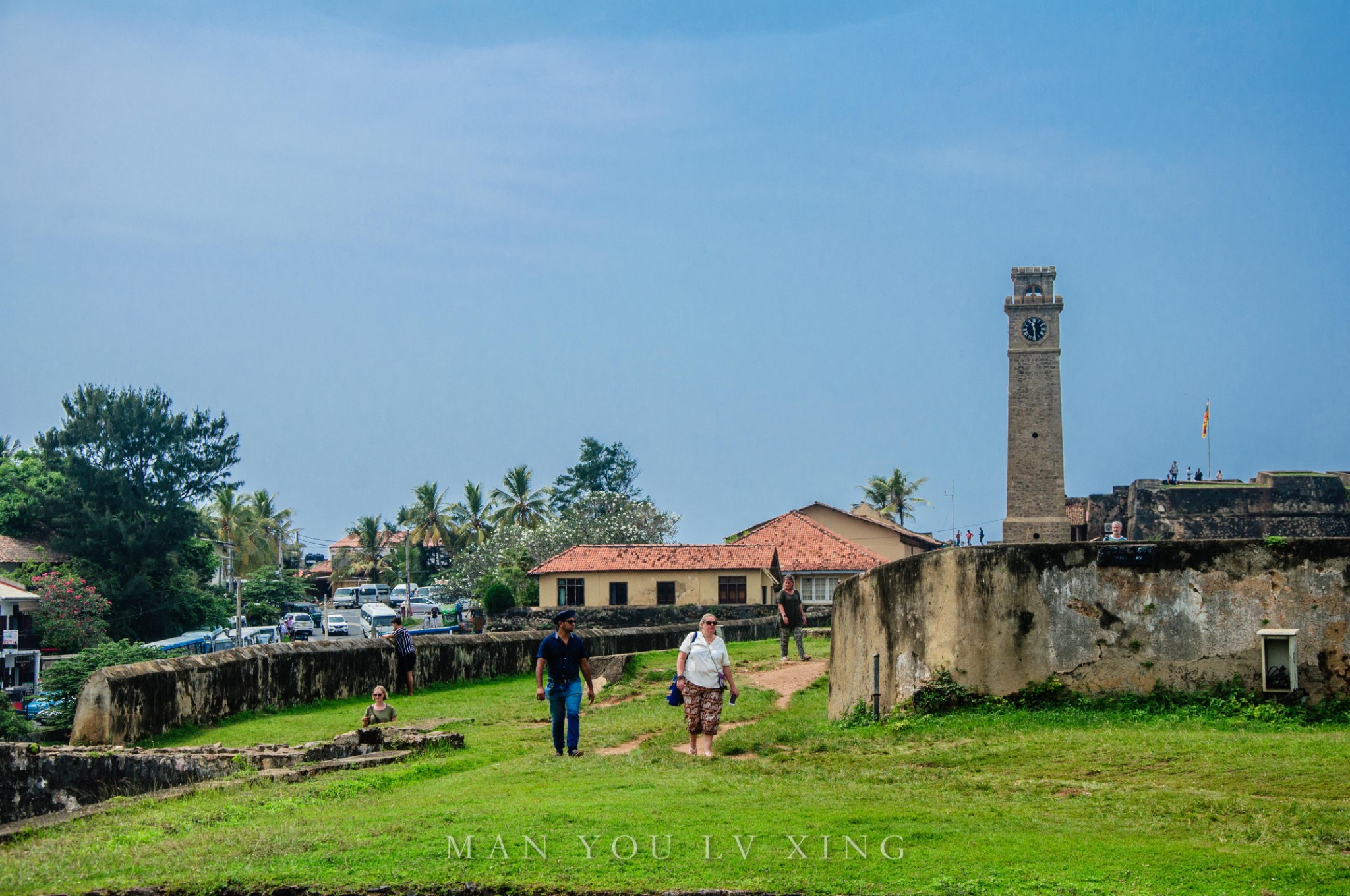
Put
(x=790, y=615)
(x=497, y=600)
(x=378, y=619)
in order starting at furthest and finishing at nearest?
(x=378, y=619) < (x=497, y=600) < (x=790, y=615)

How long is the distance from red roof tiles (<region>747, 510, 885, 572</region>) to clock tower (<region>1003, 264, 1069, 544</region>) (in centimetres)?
1268

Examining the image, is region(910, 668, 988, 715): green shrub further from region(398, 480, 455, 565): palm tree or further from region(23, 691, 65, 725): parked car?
region(398, 480, 455, 565): palm tree

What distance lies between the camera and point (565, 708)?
43.0 ft

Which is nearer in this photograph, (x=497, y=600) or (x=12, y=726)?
(x=12, y=726)

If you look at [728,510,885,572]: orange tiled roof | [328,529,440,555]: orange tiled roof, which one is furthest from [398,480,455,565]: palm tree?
[728,510,885,572]: orange tiled roof

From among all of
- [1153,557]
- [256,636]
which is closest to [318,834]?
[1153,557]

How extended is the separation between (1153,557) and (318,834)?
855 centimetres

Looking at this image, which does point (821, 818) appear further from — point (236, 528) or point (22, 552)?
point (236, 528)

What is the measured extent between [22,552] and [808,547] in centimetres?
3905

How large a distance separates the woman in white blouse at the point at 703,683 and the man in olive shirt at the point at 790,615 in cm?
1098

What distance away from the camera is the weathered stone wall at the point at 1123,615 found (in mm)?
12719

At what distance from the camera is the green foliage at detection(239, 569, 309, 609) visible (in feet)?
279

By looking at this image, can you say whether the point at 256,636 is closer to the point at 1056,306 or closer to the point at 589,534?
the point at 589,534

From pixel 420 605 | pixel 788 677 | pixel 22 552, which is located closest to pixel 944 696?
pixel 788 677
